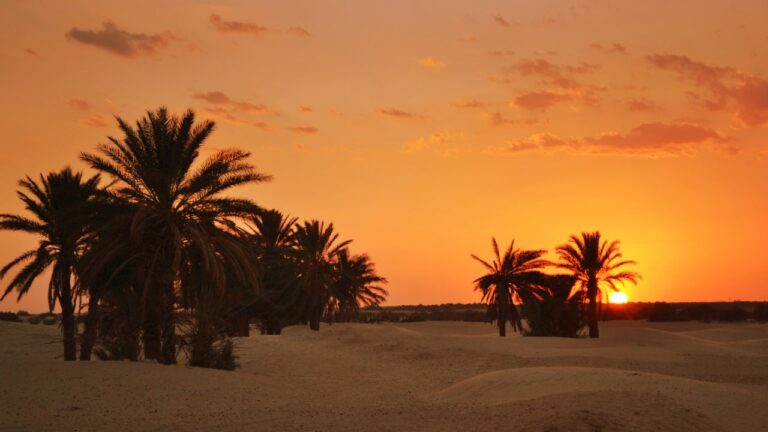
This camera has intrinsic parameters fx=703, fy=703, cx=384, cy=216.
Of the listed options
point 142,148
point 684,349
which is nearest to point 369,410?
point 142,148

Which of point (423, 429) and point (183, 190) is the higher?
point (183, 190)

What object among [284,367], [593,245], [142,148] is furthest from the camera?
[593,245]

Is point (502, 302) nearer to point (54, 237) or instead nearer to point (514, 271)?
point (514, 271)

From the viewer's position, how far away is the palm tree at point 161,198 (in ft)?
73.3

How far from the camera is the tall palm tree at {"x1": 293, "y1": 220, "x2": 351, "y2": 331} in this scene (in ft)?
153

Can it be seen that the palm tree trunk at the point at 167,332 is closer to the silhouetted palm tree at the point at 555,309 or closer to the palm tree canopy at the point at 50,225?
the palm tree canopy at the point at 50,225

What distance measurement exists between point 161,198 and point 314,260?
81.2ft

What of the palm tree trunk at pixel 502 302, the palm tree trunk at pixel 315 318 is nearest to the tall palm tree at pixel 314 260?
the palm tree trunk at pixel 315 318

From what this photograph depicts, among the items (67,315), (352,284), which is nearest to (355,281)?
(352,284)

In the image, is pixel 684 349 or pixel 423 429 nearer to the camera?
pixel 423 429

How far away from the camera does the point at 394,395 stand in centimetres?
1781

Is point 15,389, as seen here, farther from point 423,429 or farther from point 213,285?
point 423,429

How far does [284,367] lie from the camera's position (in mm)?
25688

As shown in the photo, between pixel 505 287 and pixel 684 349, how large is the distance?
12583mm
